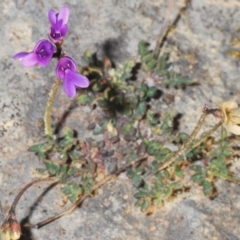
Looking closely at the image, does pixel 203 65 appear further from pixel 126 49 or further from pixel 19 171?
pixel 19 171

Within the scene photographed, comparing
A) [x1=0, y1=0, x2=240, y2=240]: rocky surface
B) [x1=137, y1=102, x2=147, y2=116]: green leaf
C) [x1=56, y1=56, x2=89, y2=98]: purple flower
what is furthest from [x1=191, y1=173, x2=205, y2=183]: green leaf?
[x1=56, y1=56, x2=89, y2=98]: purple flower

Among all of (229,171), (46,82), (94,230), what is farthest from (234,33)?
(94,230)

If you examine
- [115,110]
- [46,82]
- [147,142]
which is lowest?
[147,142]

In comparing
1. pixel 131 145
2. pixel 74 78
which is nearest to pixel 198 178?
pixel 131 145

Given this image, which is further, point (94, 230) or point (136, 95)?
point (136, 95)

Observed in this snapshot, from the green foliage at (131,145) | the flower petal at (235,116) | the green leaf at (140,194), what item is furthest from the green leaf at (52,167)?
the flower petal at (235,116)

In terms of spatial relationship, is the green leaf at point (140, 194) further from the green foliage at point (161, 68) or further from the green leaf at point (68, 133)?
the green foliage at point (161, 68)

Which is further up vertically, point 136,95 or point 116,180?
point 136,95
